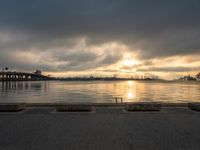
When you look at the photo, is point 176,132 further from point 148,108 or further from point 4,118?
point 4,118

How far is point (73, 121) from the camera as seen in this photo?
10.4 m

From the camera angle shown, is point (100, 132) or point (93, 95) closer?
point (100, 132)

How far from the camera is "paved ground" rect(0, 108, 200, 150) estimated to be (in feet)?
22.4

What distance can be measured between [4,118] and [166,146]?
8.85 metres

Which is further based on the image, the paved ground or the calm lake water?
the calm lake water

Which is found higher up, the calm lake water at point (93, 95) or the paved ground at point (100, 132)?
the paved ground at point (100, 132)

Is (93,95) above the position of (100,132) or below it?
below

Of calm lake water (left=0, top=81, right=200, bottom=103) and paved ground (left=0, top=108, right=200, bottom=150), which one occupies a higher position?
paved ground (left=0, top=108, right=200, bottom=150)

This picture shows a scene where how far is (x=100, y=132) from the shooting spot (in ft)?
27.6

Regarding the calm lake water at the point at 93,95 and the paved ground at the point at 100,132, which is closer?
the paved ground at the point at 100,132

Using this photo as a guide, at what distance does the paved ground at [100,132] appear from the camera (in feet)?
22.4

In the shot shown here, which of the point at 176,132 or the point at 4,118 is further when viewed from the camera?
the point at 4,118

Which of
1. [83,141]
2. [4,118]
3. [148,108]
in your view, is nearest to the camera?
[83,141]

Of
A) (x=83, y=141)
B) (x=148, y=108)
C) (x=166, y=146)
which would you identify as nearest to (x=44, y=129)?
(x=83, y=141)
